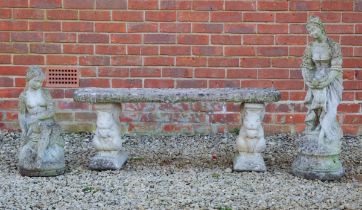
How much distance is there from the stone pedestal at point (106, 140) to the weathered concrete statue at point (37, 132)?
0.38 meters

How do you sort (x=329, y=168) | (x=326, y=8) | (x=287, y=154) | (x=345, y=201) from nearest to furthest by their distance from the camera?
(x=345, y=201), (x=329, y=168), (x=287, y=154), (x=326, y=8)

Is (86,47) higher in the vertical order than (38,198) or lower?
higher

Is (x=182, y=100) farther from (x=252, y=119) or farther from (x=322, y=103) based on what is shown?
(x=322, y=103)

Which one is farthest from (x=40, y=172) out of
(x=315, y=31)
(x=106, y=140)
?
(x=315, y=31)

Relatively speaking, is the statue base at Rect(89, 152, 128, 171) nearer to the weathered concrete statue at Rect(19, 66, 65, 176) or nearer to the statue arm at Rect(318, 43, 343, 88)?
the weathered concrete statue at Rect(19, 66, 65, 176)

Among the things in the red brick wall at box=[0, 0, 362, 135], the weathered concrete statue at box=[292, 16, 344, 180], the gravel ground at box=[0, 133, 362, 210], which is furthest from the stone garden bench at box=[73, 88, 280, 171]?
the red brick wall at box=[0, 0, 362, 135]

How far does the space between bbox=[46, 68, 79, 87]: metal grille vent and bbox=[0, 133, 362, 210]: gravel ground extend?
71 centimetres

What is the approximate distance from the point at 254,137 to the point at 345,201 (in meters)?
1.14

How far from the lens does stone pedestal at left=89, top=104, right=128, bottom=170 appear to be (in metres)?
6.02

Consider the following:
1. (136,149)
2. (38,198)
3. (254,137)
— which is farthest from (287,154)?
(38,198)

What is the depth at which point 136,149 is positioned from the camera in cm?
691

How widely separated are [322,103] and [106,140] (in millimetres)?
1884

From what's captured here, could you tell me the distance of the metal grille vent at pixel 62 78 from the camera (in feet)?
24.1

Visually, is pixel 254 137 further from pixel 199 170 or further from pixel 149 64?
pixel 149 64
